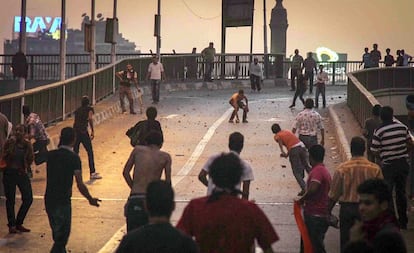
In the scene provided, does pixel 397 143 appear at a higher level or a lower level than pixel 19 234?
higher

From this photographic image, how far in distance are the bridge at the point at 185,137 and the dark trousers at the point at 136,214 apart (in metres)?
2.66

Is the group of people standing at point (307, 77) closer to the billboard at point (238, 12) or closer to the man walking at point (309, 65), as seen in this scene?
the man walking at point (309, 65)

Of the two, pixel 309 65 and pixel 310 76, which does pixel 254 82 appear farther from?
pixel 309 65

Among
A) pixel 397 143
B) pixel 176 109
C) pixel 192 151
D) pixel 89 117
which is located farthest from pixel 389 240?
pixel 176 109

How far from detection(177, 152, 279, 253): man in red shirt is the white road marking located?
19.7 feet

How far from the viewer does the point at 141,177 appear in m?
10.9

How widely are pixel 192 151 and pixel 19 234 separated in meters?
10.5

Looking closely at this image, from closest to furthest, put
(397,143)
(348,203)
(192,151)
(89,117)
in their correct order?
(348,203) → (397,143) → (89,117) → (192,151)

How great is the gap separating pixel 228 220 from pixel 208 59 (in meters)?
41.6

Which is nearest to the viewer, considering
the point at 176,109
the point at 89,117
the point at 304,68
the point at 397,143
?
the point at 397,143

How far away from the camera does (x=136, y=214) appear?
34.8ft

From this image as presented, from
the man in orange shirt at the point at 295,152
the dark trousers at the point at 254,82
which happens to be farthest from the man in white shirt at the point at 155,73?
the man in orange shirt at the point at 295,152

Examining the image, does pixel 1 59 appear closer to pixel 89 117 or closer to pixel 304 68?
pixel 304 68

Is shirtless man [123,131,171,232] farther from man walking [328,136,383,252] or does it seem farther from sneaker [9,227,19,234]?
sneaker [9,227,19,234]
